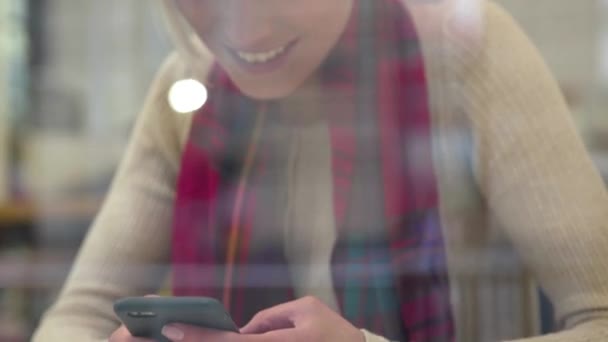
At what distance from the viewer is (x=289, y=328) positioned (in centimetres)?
57

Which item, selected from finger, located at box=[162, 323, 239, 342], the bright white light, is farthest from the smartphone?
the bright white light

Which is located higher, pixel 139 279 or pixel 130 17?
pixel 130 17

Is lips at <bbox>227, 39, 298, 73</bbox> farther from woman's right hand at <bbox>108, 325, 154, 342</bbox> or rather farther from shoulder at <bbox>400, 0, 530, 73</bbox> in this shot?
woman's right hand at <bbox>108, 325, 154, 342</bbox>

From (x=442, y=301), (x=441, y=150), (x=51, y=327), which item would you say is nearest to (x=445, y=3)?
(x=441, y=150)

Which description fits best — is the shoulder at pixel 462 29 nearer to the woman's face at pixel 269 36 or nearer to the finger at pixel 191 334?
the woman's face at pixel 269 36

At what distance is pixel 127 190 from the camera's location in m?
0.70

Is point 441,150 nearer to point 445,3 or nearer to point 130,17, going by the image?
point 445,3

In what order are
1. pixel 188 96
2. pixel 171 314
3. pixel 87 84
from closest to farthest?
pixel 171 314 → pixel 188 96 → pixel 87 84

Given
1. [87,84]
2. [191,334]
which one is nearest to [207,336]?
[191,334]

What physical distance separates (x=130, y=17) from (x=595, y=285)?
46 centimetres

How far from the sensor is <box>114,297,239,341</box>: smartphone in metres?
0.54

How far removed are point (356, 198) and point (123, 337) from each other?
19 centimetres

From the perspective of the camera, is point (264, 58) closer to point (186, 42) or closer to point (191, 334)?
point (186, 42)

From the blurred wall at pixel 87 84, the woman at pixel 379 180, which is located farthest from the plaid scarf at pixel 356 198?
the blurred wall at pixel 87 84
